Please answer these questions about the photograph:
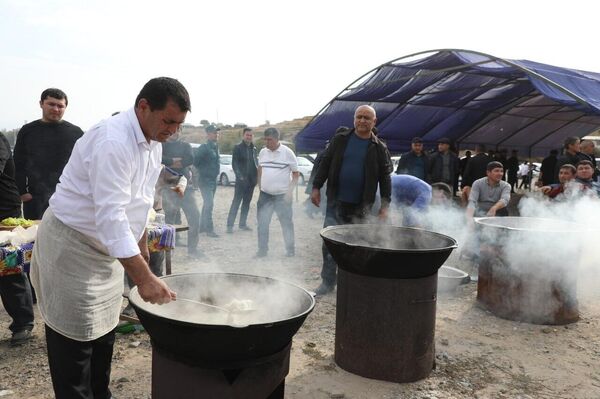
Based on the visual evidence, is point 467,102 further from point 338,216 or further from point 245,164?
point 338,216

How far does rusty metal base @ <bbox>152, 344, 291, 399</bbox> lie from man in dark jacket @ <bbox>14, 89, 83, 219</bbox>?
3.08 meters

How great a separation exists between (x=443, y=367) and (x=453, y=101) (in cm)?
1060

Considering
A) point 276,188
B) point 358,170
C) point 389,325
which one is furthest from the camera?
point 276,188

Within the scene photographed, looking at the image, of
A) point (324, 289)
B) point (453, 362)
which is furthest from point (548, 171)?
point (453, 362)

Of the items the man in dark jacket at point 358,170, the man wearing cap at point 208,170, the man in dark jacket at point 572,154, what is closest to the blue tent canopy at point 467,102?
the man in dark jacket at point 572,154

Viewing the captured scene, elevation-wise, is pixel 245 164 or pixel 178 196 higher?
pixel 245 164

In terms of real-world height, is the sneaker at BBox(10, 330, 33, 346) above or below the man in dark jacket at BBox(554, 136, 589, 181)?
below

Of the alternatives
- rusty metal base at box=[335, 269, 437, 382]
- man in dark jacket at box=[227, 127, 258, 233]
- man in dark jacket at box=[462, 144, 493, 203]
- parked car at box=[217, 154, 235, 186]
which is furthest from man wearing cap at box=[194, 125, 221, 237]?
parked car at box=[217, 154, 235, 186]

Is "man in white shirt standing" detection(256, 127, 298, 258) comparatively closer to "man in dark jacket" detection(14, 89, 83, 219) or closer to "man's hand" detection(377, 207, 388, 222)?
"man's hand" detection(377, 207, 388, 222)

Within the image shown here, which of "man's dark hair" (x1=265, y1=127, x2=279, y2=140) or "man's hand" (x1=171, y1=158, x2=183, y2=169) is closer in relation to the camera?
"man's hand" (x1=171, y1=158, x2=183, y2=169)

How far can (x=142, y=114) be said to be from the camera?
6.96ft

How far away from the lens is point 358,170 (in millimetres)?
4863

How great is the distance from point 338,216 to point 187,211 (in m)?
2.79

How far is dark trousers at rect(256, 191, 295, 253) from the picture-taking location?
6.89 metres
